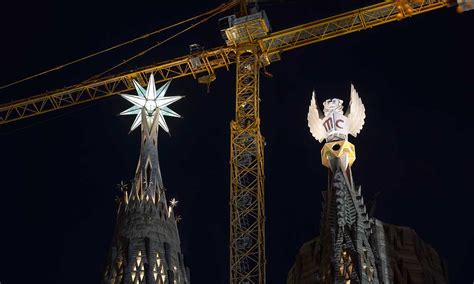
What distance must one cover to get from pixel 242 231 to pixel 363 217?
16.6 m

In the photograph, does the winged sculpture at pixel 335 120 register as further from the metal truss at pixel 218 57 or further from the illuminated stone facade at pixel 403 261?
the metal truss at pixel 218 57

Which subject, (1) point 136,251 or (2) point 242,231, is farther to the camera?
(2) point 242,231

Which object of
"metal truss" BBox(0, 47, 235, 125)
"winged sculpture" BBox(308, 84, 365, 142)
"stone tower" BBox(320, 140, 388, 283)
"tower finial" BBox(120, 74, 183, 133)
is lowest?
"stone tower" BBox(320, 140, 388, 283)

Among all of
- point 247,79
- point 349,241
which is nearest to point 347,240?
point 349,241

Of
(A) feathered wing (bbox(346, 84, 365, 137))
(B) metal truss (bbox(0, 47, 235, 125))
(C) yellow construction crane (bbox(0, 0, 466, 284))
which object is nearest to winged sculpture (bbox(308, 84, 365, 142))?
(A) feathered wing (bbox(346, 84, 365, 137))

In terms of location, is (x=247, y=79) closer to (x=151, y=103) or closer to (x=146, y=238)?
(x=151, y=103)

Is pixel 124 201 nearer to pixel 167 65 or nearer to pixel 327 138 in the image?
pixel 327 138

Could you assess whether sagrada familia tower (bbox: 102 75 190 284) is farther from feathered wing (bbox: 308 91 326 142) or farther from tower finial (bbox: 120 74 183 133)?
feathered wing (bbox: 308 91 326 142)

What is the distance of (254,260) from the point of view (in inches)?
3241

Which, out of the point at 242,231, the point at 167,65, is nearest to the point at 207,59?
the point at 167,65

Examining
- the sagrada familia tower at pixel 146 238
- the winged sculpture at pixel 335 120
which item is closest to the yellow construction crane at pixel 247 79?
the sagrada familia tower at pixel 146 238

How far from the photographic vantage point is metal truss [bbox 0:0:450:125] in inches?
3506

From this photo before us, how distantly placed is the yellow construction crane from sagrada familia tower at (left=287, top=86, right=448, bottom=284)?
5294 mm

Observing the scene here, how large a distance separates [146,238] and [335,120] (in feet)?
54.6
